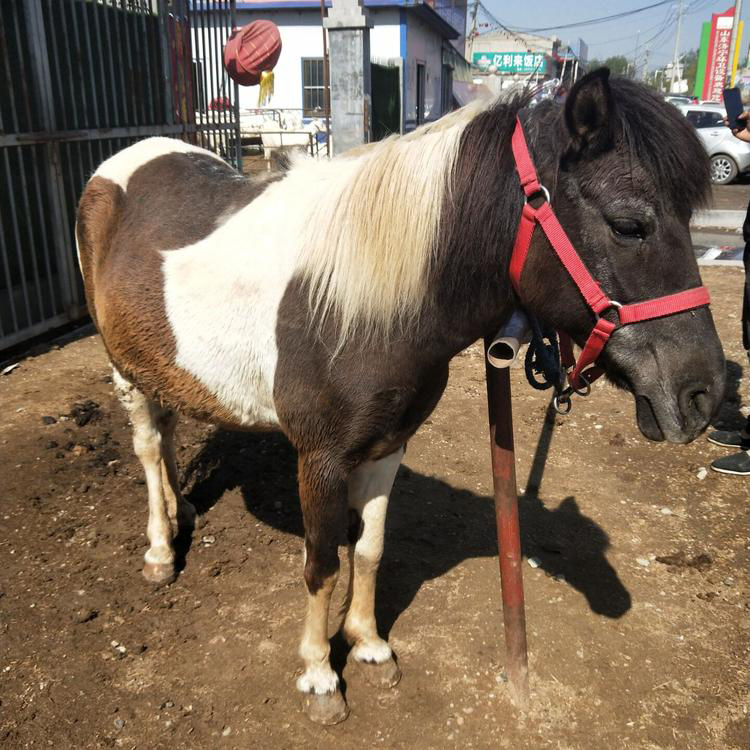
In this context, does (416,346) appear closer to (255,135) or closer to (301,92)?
(255,135)

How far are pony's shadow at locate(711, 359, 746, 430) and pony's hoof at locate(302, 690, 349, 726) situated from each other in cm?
317

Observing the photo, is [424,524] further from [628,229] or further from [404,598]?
[628,229]

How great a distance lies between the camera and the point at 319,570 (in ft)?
7.86

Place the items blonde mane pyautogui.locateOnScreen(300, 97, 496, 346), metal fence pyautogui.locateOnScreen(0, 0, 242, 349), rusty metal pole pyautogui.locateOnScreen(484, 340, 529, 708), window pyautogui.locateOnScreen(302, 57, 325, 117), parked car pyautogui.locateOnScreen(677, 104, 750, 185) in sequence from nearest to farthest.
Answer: blonde mane pyautogui.locateOnScreen(300, 97, 496, 346) → rusty metal pole pyautogui.locateOnScreen(484, 340, 529, 708) → metal fence pyautogui.locateOnScreen(0, 0, 242, 349) → parked car pyautogui.locateOnScreen(677, 104, 750, 185) → window pyautogui.locateOnScreen(302, 57, 325, 117)

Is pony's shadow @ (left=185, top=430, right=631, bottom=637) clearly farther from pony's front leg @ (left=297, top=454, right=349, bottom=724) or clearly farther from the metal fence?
the metal fence

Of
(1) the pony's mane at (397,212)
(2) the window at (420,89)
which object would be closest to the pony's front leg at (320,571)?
(1) the pony's mane at (397,212)

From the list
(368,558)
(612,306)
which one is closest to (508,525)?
(368,558)

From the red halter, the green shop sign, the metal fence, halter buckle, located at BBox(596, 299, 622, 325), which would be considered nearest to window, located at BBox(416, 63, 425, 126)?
the green shop sign

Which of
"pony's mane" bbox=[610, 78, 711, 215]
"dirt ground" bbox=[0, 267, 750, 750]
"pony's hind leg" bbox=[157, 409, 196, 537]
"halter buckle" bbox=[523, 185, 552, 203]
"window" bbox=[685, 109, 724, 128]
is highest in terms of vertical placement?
"window" bbox=[685, 109, 724, 128]

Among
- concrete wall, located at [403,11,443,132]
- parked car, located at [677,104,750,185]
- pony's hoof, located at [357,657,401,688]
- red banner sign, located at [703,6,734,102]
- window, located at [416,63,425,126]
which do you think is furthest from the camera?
red banner sign, located at [703,6,734,102]

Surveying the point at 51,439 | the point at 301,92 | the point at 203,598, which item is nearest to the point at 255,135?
the point at 301,92

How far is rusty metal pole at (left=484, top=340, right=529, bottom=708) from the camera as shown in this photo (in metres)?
2.35

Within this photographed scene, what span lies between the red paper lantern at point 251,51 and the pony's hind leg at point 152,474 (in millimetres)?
5376

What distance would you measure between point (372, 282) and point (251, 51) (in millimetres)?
6508
